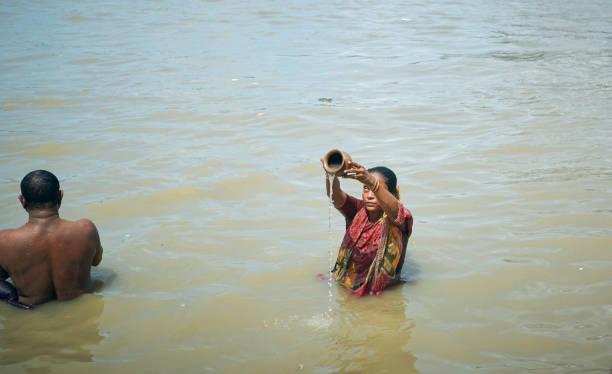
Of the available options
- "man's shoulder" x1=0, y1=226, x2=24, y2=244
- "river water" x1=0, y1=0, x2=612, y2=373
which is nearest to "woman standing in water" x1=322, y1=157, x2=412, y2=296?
"river water" x1=0, y1=0, x2=612, y2=373

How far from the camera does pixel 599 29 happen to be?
50.6 ft

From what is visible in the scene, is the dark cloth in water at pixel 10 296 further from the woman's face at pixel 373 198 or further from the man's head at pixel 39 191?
the woman's face at pixel 373 198

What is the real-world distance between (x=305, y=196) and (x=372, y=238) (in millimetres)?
2150

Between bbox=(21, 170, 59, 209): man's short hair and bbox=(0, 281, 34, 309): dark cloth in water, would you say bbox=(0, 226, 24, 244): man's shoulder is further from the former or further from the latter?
bbox=(0, 281, 34, 309): dark cloth in water

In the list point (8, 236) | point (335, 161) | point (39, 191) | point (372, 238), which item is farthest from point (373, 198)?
point (8, 236)

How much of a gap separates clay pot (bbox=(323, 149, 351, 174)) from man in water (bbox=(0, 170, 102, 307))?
169 cm

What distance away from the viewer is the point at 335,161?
3.65m

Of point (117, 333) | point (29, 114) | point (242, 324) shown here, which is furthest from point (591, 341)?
point (29, 114)

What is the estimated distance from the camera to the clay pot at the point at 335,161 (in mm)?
3553

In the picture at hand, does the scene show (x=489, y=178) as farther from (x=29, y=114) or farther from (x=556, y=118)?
(x=29, y=114)

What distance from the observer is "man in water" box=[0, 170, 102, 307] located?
373cm

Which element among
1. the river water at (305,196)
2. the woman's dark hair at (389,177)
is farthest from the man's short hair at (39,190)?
the woman's dark hair at (389,177)

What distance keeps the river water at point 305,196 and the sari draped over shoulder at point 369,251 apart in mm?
179

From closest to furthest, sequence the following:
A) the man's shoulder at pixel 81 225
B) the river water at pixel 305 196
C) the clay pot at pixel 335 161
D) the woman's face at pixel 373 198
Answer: the clay pot at pixel 335 161 < the river water at pixel 305 196 < the man's shoulder at pixel 81 225 < the woman's face at pixel 373 198
